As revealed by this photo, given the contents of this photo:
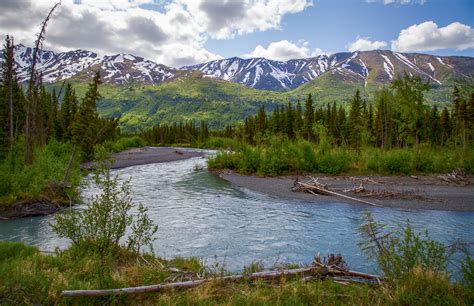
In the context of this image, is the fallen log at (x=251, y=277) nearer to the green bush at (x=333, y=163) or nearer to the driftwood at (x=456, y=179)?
the driftwood at (x=456, y=179)

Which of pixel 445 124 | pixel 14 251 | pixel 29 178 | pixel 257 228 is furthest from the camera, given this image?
pixel 445 124

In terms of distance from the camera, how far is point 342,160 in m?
36.7

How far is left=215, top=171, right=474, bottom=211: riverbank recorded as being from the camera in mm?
21953

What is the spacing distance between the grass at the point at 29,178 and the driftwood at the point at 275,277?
51.5 ft

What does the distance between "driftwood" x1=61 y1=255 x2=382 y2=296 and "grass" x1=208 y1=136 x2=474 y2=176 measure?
1116 inches

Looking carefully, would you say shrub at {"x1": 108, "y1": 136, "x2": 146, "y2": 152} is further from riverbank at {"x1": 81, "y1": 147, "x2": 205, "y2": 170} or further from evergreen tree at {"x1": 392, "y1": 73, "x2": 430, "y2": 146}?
evergreen tree at {"x1": 392, "y1": 73, "x2": 430, "y2": 146}

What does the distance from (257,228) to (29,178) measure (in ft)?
45.8

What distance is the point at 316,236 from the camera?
14.6 m

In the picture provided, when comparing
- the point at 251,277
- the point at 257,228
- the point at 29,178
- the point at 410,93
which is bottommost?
the point at 257,228

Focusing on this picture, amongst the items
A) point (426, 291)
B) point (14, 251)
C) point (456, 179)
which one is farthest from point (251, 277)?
point (456, 179)

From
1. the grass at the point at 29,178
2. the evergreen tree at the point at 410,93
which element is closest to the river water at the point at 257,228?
the grass at the point at 29,178

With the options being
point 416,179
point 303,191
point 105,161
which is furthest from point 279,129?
point 105,161

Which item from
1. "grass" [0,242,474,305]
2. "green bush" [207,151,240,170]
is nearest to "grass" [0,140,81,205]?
"grass" [0,242,474,305]

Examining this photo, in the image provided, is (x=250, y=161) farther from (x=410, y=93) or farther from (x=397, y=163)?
(x=410, y=93)
